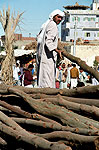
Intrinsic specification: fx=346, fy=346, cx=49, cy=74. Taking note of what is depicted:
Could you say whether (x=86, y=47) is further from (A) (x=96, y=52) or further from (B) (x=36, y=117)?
(B) (x=36, y=117)

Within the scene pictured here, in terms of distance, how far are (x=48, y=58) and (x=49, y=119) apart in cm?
258

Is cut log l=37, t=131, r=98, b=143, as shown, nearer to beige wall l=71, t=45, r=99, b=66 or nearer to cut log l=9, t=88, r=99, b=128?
cut log l=9, t=88, r=99, b=128

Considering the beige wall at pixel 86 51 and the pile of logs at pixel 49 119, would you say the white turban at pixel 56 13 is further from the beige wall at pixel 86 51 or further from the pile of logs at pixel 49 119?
the beige wall at pixel 86 51

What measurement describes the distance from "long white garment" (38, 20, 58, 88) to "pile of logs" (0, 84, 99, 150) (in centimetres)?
177

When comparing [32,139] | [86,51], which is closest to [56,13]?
[32,139]

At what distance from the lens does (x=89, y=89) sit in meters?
3.44

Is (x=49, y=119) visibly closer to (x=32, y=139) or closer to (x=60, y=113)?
(x=60, y=113)

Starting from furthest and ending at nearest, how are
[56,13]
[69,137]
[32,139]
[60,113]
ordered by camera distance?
[56,13] < [60,113] < [32,139] < [69,137]

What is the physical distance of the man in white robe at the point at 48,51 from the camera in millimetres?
5789

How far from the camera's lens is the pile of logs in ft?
9.80

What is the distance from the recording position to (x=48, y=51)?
5.91 m

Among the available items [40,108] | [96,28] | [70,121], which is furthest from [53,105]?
[96,28]

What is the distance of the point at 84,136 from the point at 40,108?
84 centimetres

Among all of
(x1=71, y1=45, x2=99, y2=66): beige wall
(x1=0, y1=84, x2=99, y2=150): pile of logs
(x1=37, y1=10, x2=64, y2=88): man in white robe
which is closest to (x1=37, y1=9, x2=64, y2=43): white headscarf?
(x1=37, y1=10, x2=64, y2=88): man in white robe
